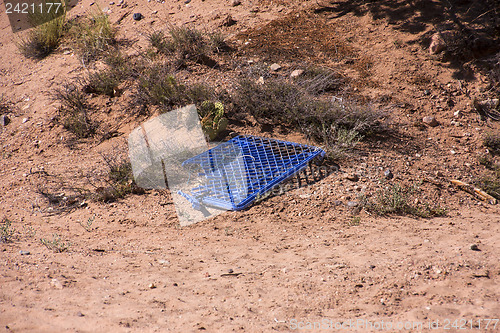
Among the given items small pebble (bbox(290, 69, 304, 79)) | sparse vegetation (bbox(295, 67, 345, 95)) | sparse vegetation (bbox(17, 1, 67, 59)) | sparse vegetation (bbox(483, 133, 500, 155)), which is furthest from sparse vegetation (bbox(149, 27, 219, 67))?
sparse vegetation (bbox(483, 133, 500, 155))

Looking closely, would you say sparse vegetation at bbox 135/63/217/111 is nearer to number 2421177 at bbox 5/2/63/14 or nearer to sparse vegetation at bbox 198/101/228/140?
sparse vegetation at bbox 198/101/228/140

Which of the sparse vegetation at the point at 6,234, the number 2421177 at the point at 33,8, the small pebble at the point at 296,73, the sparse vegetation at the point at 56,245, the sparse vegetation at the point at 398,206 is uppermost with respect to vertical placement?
the number 2421177 at the point at 33,8

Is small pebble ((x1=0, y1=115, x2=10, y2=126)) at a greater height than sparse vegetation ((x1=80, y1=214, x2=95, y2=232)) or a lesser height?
greater

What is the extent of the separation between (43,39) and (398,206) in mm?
6062

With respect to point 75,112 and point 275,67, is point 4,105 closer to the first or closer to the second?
point 75,112

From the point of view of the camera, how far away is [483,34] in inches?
184

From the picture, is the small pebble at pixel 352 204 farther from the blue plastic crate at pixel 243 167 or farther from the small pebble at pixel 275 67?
the small pebble at pixel 275 67

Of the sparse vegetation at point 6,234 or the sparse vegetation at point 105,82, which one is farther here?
the sparse vegetation at point 105,82

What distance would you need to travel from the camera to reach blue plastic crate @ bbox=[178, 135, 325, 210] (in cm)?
343

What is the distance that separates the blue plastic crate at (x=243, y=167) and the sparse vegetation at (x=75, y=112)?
1.68 metres

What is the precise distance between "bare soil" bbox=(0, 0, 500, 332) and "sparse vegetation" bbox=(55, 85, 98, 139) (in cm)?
15

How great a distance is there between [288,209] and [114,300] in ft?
5.46

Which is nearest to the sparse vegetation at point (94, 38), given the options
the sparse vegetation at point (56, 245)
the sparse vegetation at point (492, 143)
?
the sparse vegetation at point (56, 245)

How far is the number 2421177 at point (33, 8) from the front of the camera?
6.54m
